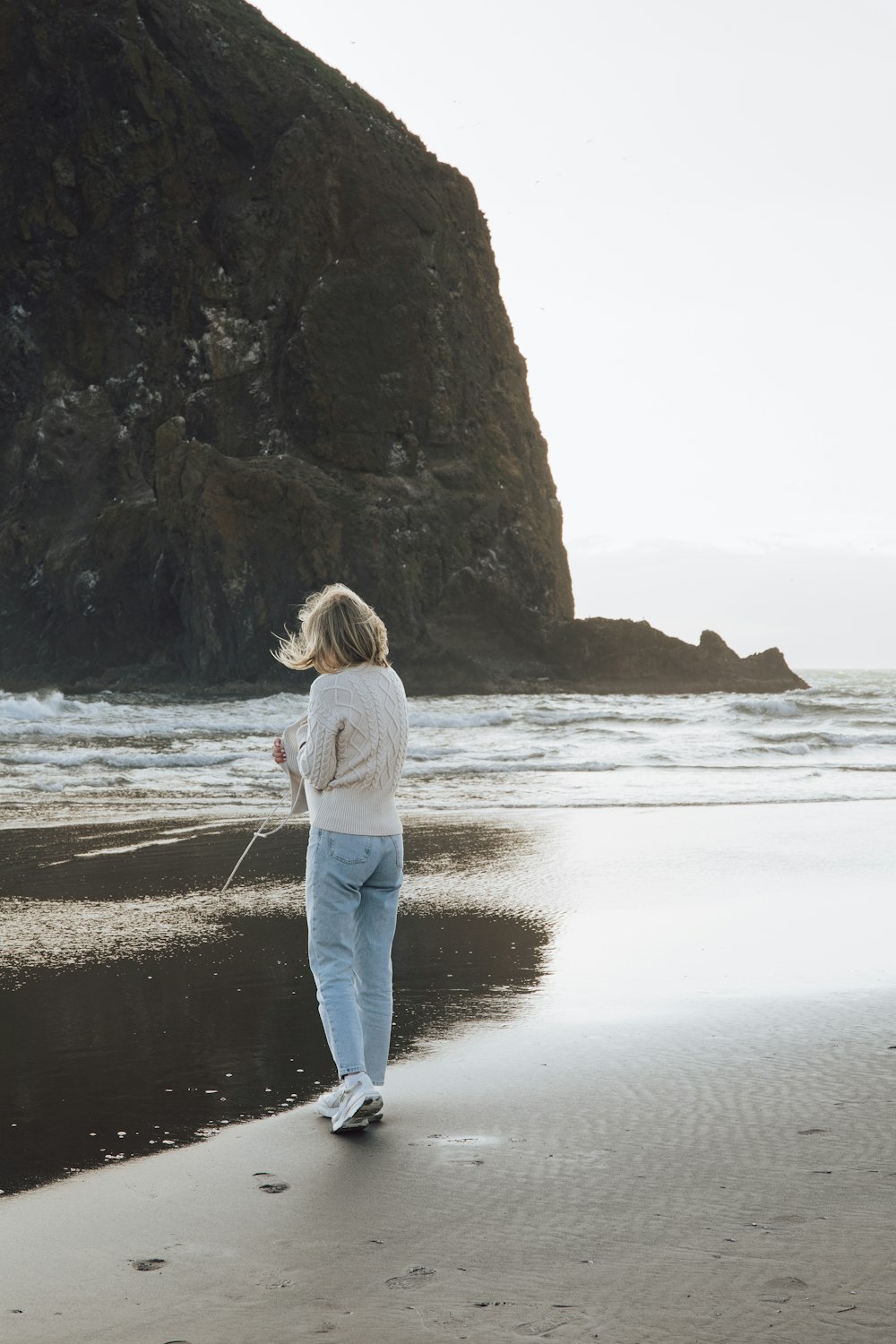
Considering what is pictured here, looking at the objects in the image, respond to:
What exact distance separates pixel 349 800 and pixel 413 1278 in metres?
1.42

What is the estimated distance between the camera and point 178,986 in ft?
16.0

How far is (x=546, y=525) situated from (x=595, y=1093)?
4979 centimetres

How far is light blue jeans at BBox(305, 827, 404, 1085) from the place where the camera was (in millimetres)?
3383

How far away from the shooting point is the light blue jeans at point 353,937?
3383 mm

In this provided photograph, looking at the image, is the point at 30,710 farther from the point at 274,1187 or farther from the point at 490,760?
the point at 274,1187

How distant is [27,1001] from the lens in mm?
4590

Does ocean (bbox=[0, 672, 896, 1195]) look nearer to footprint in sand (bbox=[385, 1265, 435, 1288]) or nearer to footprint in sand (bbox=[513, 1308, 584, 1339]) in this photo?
footprint in sand (bbox=[385, 1265, 435, 1288])

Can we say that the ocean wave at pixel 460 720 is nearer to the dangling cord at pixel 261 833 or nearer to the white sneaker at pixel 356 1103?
the dangling cord at pixel 261 833

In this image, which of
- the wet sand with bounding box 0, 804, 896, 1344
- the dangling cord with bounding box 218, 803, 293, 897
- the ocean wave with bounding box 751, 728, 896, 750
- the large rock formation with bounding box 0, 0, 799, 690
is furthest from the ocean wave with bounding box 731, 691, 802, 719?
the wet sand with bounding box 0, 804, 896, 1344

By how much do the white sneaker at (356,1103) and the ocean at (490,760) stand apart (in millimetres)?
7477

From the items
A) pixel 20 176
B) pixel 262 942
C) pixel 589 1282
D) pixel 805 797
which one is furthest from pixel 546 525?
pixel 589 1282

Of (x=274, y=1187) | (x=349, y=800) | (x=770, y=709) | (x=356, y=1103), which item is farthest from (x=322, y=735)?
(x=770, y=709)

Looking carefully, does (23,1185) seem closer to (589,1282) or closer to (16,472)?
(589,1282)

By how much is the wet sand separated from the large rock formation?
40.6 metres
